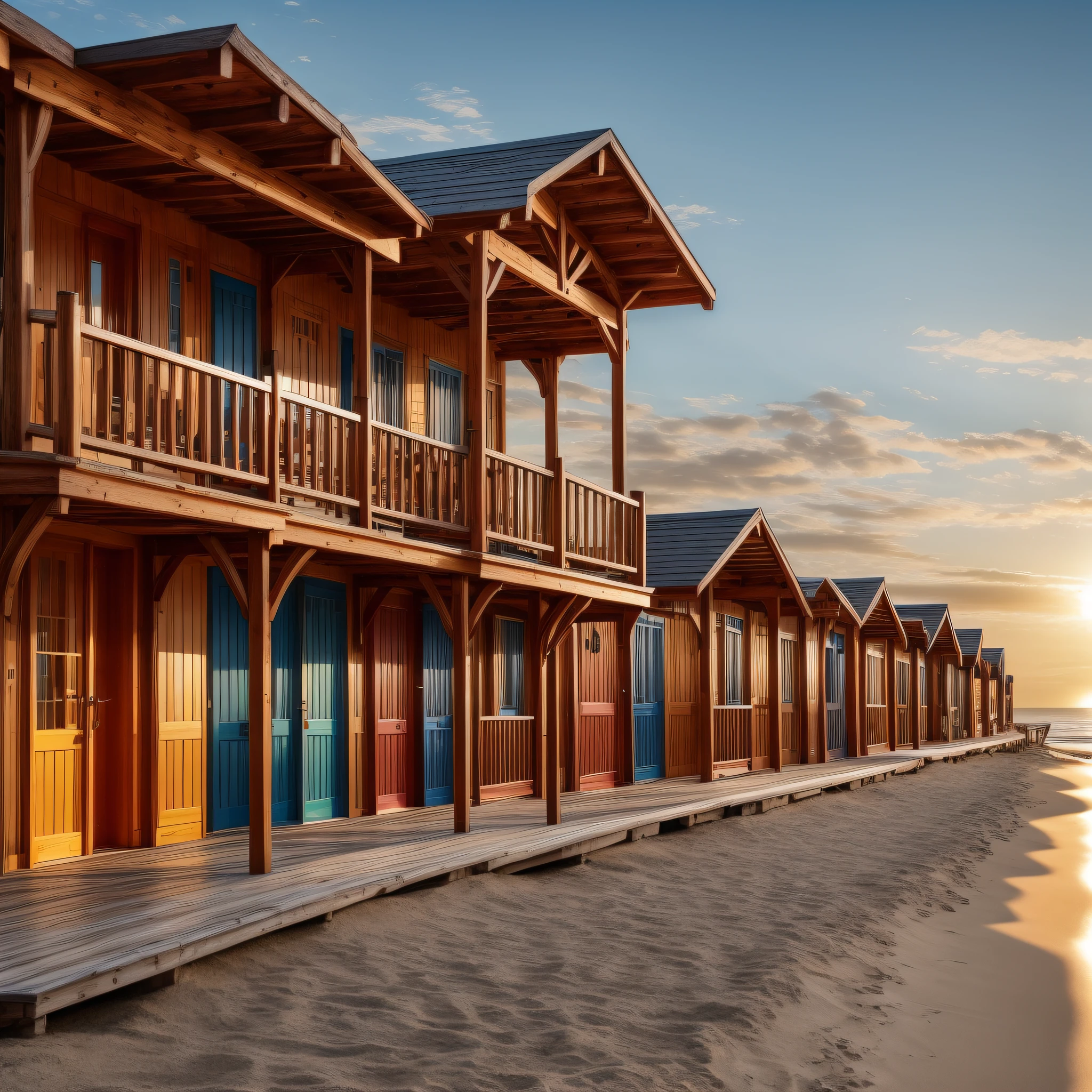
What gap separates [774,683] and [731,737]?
1.22 metres

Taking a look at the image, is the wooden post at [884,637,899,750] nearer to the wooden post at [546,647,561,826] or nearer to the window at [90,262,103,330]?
the wooden post at [546,647,561,826]

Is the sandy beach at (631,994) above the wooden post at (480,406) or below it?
below

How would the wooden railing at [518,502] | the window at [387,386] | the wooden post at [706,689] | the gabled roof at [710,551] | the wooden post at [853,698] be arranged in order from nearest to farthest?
the wooden railing at [518,502] < the window at [387,386] < the gabled roof at [710,551] < the wooden post at [706,689] < the wooden post at [853,698]

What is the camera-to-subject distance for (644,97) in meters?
16.5

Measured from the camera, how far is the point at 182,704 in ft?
36.8

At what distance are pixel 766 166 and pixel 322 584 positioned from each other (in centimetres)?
1041

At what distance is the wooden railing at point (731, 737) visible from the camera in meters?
21.9

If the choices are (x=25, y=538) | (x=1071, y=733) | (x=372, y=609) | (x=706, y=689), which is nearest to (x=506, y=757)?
(x=372, y=609)

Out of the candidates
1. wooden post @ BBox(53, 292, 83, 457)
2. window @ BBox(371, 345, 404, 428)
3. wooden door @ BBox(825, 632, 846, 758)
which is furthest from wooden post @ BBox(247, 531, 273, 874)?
wooden door @ BBox(825, 632, 846, 758)

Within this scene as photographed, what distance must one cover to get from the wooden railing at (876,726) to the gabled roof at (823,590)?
19.6ft

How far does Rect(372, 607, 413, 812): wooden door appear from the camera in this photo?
46.3 ft

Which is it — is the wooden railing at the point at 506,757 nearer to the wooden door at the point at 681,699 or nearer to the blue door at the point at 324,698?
the blue door at the point at 324,698

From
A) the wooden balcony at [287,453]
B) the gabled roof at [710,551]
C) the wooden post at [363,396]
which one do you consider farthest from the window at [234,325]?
the gabled roof at [710,551]

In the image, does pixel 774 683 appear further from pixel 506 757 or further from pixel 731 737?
pixel 506 757
